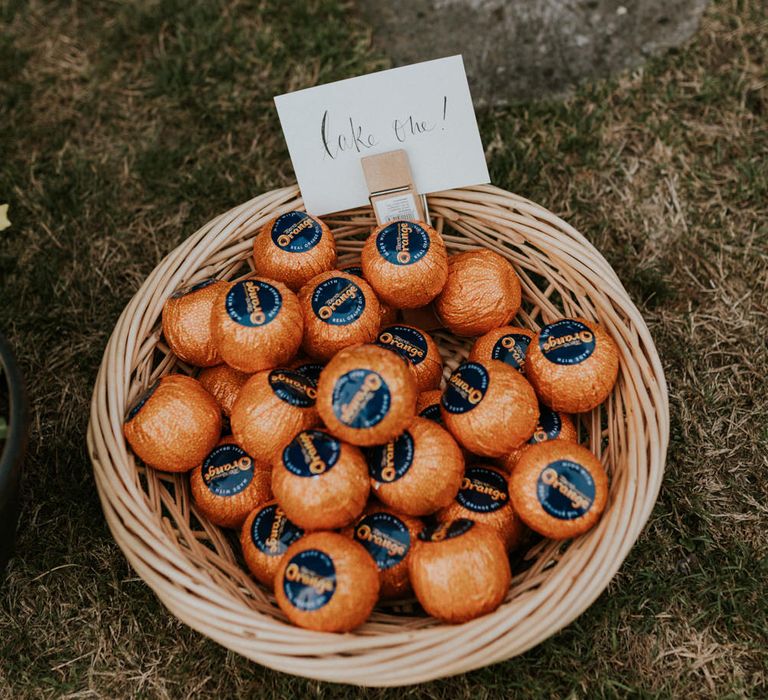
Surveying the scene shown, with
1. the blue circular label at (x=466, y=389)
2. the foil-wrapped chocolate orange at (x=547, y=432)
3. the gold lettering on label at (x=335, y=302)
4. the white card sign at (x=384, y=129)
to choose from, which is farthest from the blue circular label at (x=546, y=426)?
the white card sign at (x=384, y=129)

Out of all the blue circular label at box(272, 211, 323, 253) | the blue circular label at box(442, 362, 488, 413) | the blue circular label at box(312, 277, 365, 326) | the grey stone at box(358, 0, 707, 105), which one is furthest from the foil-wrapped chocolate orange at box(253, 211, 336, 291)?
the grey stone at box(358, 0, 707, 105)

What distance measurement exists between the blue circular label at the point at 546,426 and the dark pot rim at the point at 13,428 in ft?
3.60

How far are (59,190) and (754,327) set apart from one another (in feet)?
7.97

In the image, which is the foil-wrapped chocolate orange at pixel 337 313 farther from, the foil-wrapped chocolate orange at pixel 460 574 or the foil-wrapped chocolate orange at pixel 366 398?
the foil-wrapped chocolate orange at pixel 460 574

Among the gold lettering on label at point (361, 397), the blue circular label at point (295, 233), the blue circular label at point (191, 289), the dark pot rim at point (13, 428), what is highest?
the dark pot rim at point (13, 428)

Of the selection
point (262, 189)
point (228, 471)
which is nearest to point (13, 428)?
point (228, 471)

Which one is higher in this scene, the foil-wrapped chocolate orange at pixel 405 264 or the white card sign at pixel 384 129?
the white card sign at pixel 384 129

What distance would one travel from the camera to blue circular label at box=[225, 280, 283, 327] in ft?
5.41

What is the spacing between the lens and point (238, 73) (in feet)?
9.62

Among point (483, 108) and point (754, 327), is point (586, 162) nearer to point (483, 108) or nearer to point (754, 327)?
point (483, 108)

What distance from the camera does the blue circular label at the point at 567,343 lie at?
1.72 m

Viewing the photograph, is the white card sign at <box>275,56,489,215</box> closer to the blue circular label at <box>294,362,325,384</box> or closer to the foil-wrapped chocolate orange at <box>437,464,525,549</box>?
the blue circular label at <box>294,362,325,384</box>

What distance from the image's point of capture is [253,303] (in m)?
1.66

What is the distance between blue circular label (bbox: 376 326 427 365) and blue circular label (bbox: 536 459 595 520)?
454 mm
